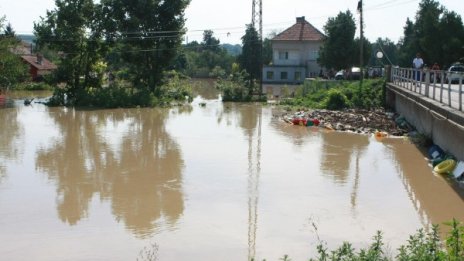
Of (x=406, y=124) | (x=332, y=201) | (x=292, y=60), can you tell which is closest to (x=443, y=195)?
(x=332, y=201)

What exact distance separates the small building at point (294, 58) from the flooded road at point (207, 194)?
40561 millimetres

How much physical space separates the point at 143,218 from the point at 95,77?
3500 cm

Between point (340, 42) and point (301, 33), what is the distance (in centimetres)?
1329

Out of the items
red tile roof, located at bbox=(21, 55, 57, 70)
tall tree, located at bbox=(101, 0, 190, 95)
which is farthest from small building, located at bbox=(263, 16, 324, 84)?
red tile roof, located at bbox=(21, 55, 57, 70)

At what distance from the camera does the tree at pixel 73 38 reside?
134 ft

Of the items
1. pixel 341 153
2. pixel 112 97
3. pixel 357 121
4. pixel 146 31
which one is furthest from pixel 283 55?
pixel 341 153

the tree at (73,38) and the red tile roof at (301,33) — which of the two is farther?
the red tile roof at (301,33)

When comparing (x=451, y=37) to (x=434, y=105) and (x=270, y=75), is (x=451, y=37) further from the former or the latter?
(x=434, y=105)

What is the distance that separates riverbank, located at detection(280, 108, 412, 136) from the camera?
25.0 metres

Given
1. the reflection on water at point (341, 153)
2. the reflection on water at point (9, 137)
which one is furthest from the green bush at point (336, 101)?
the reflection on water at point (9, 137)

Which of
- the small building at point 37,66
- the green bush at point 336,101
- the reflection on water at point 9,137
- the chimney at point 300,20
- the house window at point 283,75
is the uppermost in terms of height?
the chimney at point 300,20

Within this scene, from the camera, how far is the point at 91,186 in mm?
14156

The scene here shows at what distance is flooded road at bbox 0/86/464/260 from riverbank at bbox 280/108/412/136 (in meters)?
1.51

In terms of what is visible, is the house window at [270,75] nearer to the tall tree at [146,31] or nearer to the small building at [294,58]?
the small building at [294,58]
